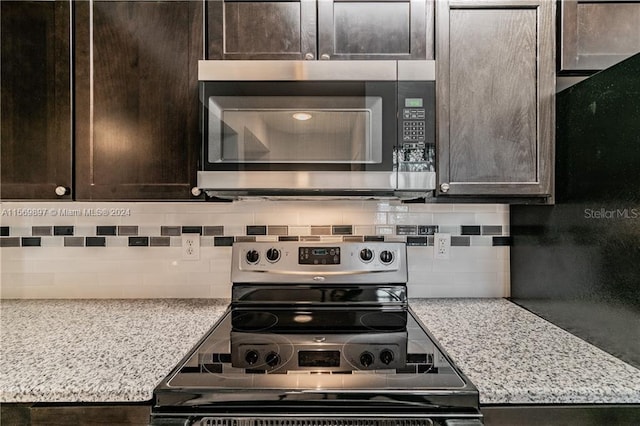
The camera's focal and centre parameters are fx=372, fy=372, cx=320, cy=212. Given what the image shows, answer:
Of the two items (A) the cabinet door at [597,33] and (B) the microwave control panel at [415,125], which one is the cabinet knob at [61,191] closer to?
(B) the microwave control panel at [415,125]

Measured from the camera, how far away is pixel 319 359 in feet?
3.31

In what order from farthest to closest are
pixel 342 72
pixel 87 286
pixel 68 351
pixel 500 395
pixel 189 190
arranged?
pixel 87 286 < pixel 189 190 < pixel 342 72 < pixel 68 351 < pixel 500 395

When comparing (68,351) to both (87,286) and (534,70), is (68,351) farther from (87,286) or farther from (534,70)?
(534,70)

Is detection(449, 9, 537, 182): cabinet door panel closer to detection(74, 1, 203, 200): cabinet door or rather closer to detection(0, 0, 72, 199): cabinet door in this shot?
detection(74, 1, 203, 200): cabinet door

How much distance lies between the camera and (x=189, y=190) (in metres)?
1.29

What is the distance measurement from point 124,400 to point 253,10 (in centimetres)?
121

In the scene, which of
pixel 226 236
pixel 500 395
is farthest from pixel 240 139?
pixel 500 395

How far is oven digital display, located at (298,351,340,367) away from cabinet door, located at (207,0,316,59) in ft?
3.09

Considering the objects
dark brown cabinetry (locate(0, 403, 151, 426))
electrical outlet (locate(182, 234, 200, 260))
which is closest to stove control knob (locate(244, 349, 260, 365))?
dark brown cabinetry (locate(0, 403, 151, 426))

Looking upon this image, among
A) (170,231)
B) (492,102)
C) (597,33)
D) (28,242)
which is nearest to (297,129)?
(492,102)

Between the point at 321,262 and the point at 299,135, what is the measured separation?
1.68 feet

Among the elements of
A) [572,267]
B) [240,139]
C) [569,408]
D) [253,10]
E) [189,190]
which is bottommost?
[569,408]

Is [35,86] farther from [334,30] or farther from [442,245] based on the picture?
[442,245]

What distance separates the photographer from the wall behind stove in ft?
5.24
